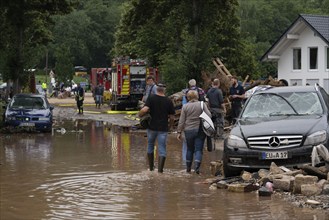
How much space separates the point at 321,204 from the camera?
10.3 m

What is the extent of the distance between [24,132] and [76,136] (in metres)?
2.48

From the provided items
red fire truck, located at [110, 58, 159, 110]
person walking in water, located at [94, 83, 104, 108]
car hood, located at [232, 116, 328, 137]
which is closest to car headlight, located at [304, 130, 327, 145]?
car hood, located at [232, 116, 328, 137]

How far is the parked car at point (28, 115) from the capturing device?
2641 cm

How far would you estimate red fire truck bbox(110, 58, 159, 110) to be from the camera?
42.8 metres

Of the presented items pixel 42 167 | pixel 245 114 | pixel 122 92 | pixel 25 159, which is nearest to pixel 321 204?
pixel 245 114

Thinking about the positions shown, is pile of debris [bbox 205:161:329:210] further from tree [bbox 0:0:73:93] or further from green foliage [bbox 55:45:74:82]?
green foliage [bbox 55:45:74:82]

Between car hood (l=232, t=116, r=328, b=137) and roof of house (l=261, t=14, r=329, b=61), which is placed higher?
roof of house (l=261, t=14, r=329, b=61)

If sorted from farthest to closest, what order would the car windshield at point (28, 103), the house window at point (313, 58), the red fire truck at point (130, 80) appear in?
the house window at point (313, 58)
the red fire truck at point (130, 80)
the car windshield at point (28, 103)

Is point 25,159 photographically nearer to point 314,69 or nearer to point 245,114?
point 245,114

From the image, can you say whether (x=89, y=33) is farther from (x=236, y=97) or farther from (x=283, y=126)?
(x=283, y=126)

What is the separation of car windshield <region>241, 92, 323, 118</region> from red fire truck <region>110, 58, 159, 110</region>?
27875 mm

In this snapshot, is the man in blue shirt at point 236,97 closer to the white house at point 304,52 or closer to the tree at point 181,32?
the tree at point 181,32

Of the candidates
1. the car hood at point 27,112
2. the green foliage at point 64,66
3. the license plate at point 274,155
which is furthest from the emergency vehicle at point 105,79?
the license plate at point 274,155

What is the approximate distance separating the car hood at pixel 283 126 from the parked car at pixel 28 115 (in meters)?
14.2
